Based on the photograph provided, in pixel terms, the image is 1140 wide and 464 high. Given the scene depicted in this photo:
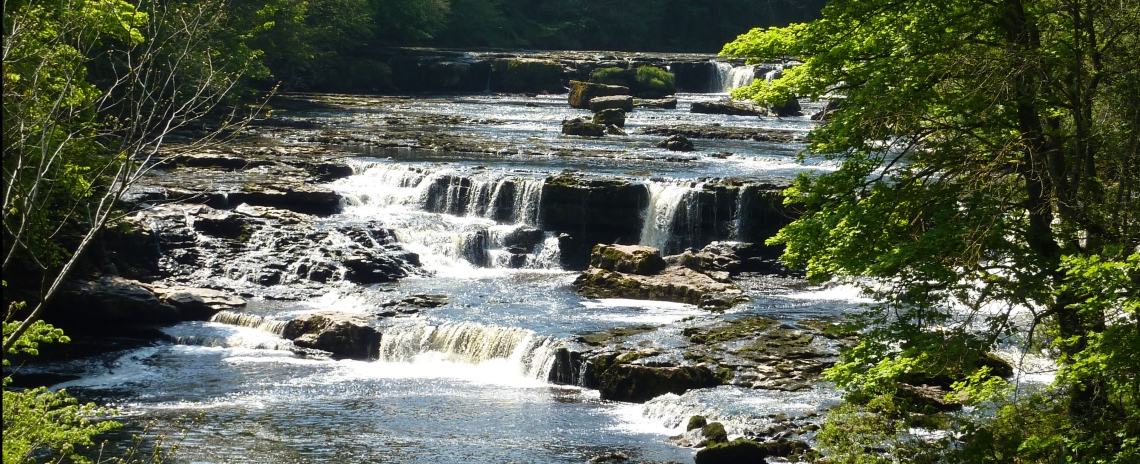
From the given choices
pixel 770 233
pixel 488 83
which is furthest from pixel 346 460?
pixel 488 83

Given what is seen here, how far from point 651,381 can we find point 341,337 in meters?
7.13

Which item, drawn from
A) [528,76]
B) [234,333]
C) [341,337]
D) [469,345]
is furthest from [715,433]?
[528,76]

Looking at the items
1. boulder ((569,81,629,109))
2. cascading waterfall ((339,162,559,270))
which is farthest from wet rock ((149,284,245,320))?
boulder ((569,81,629,109))

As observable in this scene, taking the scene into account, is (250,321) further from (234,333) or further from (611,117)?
(611,117)

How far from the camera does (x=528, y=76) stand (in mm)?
65312

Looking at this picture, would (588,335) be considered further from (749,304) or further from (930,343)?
(930,343)

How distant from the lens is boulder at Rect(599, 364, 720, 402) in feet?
63.0

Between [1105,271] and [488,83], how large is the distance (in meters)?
59.2

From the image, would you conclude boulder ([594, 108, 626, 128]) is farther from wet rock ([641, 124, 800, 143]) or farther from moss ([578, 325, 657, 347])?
moss ([578, 325, 657, 347])

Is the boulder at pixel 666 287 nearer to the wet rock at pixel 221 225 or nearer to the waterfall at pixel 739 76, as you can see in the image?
the wet rock at pixel 221 225

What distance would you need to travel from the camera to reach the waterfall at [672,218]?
30766 mm

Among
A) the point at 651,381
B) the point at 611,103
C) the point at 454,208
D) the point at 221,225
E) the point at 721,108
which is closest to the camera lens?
the point at 651,381

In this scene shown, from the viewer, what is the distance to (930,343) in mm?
10219

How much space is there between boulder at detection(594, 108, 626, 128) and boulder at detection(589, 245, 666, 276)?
18.8m
